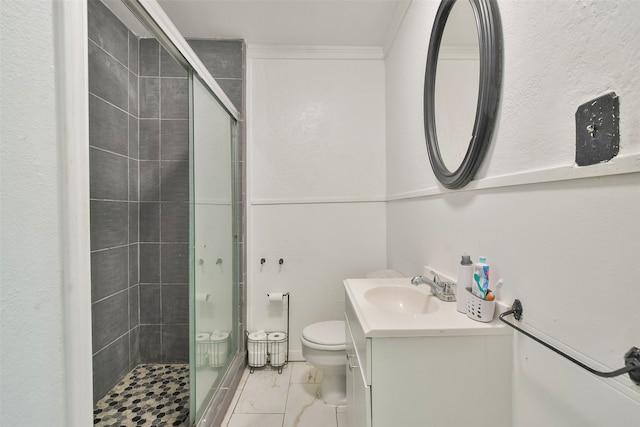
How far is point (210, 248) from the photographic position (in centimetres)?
147

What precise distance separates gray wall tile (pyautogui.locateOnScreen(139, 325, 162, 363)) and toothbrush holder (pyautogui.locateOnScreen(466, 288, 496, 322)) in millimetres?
2098

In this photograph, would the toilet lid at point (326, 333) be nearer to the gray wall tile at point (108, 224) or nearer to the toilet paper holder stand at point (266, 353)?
the toilet paper holder stand at point (266, 353)

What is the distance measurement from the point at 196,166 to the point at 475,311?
4.32ft

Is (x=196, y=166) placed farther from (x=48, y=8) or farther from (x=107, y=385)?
(x=107, y=385)

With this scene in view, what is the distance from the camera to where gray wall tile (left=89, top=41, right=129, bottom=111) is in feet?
5.01

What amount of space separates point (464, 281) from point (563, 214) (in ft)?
1.23

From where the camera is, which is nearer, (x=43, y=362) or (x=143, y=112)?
(x=43, y=362)

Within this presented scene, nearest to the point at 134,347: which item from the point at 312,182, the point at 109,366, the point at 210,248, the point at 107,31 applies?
the point at 109,366

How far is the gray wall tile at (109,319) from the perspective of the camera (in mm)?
1546

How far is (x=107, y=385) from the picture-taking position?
64.2 inches

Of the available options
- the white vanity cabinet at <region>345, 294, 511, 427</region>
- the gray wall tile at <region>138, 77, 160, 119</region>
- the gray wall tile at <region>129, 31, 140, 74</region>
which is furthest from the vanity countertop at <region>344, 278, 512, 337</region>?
the gray wall tile at <region>129, 31, 140, 74</region>

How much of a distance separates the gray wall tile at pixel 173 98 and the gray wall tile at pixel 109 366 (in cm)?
163

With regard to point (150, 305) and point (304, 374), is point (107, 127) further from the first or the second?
point (304, 374)

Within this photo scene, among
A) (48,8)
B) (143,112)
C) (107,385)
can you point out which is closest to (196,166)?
(48,8)
